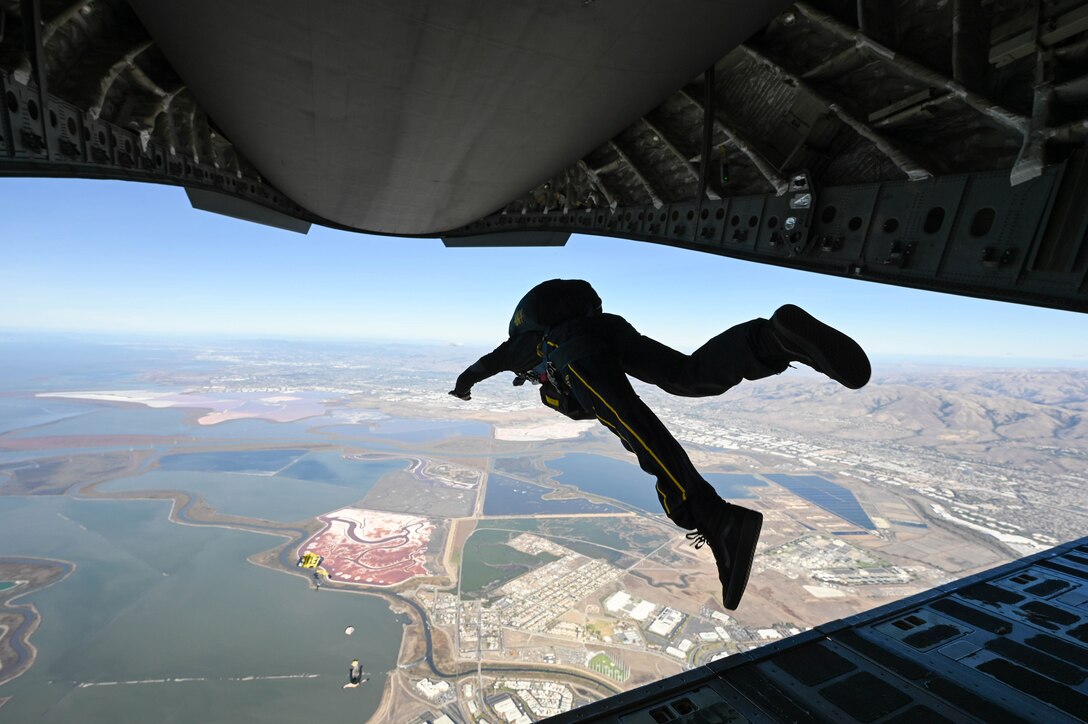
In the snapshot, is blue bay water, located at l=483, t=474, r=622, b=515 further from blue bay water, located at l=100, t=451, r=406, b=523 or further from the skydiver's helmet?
the skydiver's helmet

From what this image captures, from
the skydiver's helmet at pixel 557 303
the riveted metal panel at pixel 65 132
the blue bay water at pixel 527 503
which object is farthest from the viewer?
the blue bay water at pixel 527 503

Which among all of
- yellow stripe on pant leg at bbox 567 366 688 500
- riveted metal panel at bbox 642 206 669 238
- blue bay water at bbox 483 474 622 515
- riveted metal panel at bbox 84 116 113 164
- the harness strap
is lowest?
blue bay water at bbox 483 474 622 515

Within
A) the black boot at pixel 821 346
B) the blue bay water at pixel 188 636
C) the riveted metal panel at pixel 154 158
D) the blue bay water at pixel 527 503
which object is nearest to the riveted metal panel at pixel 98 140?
the riveted metal panel at pixel 154 158

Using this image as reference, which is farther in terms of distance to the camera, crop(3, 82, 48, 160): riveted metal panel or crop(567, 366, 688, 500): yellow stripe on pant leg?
crop(3, 82, 48, 160): riveted metal panel

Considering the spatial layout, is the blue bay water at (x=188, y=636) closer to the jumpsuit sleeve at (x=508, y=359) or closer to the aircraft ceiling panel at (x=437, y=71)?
the jumpsuit sleeve at (x=508, y=359)

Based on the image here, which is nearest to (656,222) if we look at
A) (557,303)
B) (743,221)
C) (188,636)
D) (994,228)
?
(743,221)

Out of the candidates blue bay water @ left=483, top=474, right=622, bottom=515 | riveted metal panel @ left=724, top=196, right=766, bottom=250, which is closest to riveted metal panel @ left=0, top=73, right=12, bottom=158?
riveted metal panel @ left=724, top=196, right=766, bottom=250

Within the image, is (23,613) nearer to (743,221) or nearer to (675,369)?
(675,369)
